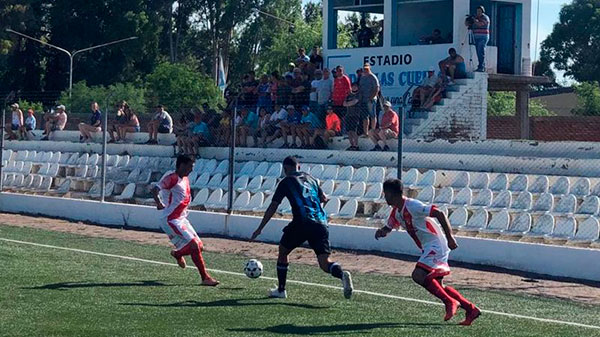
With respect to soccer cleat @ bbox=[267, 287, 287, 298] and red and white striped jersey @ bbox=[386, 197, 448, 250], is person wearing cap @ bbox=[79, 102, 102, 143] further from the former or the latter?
red and white striped jersey @ bbox=[386, 197, 448, 250]

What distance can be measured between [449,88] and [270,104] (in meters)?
4.03

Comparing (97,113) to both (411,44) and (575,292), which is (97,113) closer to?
(411,44)

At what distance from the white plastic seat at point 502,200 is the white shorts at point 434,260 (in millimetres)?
7321

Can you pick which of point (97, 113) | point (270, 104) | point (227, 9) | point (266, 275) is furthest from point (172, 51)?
point (266, 275)

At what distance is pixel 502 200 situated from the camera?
18297 mm

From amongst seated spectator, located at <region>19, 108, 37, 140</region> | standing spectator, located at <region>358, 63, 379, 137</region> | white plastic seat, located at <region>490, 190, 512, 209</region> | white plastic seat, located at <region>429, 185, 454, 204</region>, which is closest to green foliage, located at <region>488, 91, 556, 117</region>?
seated spectator, located at <region>19, 108, 37, 140</region>

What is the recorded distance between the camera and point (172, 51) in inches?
2677

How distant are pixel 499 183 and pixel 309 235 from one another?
724 centimetres

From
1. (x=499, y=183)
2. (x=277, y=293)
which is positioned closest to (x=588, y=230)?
(x=499, y=183)

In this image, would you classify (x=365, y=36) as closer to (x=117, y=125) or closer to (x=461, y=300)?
(x=117, y=125)

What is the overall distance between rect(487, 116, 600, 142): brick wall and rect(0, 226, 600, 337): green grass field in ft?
Answer: 38.4

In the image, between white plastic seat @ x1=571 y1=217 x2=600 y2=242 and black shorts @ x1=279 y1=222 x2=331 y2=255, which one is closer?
black shorts @ x1=279 y1=222 x2=331 y2=255

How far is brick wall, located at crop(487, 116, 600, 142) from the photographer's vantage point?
2579cm

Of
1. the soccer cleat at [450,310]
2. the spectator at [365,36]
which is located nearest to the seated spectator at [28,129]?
the spectator at [365,36]
